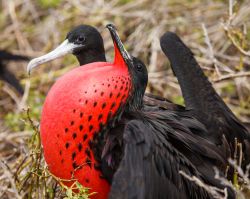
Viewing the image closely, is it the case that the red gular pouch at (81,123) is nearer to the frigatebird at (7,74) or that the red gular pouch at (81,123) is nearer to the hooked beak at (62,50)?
the hooked beak at (62,50)

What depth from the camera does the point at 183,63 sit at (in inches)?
158

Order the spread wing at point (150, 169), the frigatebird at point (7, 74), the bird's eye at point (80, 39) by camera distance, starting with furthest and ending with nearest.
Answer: the frigatebird at point (7, 74)
the bird's eye at point (80, 39)
the spread wing at point (150, 169)

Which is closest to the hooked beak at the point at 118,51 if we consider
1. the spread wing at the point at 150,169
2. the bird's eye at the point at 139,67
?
the bird's eye at the point at 139,67

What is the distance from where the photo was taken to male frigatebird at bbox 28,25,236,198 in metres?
3.10

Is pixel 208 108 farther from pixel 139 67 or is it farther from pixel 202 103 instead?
pixel 139 67

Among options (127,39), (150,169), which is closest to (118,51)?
(150,169)

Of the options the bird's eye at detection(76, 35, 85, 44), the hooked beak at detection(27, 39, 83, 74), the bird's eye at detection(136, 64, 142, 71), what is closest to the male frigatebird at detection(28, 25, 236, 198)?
the bird's eye at detection(136, 64, 142, 71)

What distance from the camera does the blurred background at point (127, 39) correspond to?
16.5ft

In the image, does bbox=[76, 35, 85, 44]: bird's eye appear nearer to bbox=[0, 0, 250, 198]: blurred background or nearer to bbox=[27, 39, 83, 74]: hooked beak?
bbox=[27, 39, 83, 74]: hooked beak

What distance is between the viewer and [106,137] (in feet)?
10.6

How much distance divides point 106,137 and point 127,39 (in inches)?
113

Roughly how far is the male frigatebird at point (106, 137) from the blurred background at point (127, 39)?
1.16m

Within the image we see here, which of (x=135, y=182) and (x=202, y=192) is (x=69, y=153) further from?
(x=202, y=192)

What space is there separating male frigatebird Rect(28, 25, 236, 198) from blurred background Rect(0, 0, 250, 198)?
1.16 meters
